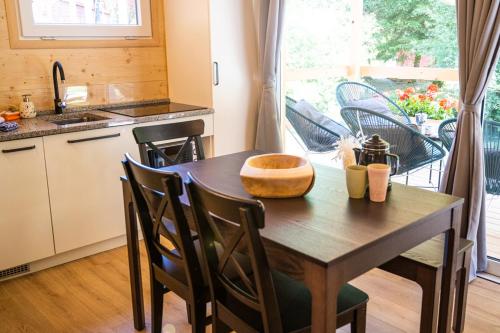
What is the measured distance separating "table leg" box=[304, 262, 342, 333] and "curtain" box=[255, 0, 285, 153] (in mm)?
2475

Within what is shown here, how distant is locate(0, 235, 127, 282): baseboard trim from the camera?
3.06 m

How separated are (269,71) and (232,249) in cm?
241

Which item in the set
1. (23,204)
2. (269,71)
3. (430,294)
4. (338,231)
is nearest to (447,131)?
(269,71)

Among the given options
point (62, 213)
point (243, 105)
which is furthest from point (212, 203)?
point (243, 105)

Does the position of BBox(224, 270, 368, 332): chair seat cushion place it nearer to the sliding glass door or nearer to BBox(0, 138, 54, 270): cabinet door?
the sliding glass door

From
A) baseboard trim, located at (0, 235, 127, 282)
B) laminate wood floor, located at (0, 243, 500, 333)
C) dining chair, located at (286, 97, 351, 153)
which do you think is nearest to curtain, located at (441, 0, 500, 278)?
laminate wood floor, located at (0, 243, 500, 333)

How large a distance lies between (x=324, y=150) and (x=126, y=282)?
6.18 ft

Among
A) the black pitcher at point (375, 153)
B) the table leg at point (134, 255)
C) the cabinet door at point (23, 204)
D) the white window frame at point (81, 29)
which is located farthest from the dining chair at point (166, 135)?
the white window frame at point (81, 29)

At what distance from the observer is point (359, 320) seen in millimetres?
1775

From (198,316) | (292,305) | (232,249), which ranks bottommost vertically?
(198,316)

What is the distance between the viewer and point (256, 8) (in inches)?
146

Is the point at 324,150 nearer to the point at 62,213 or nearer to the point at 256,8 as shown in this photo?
the point at 256,8

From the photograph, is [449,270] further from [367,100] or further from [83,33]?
[83,33]

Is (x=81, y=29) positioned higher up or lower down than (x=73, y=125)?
higher up
